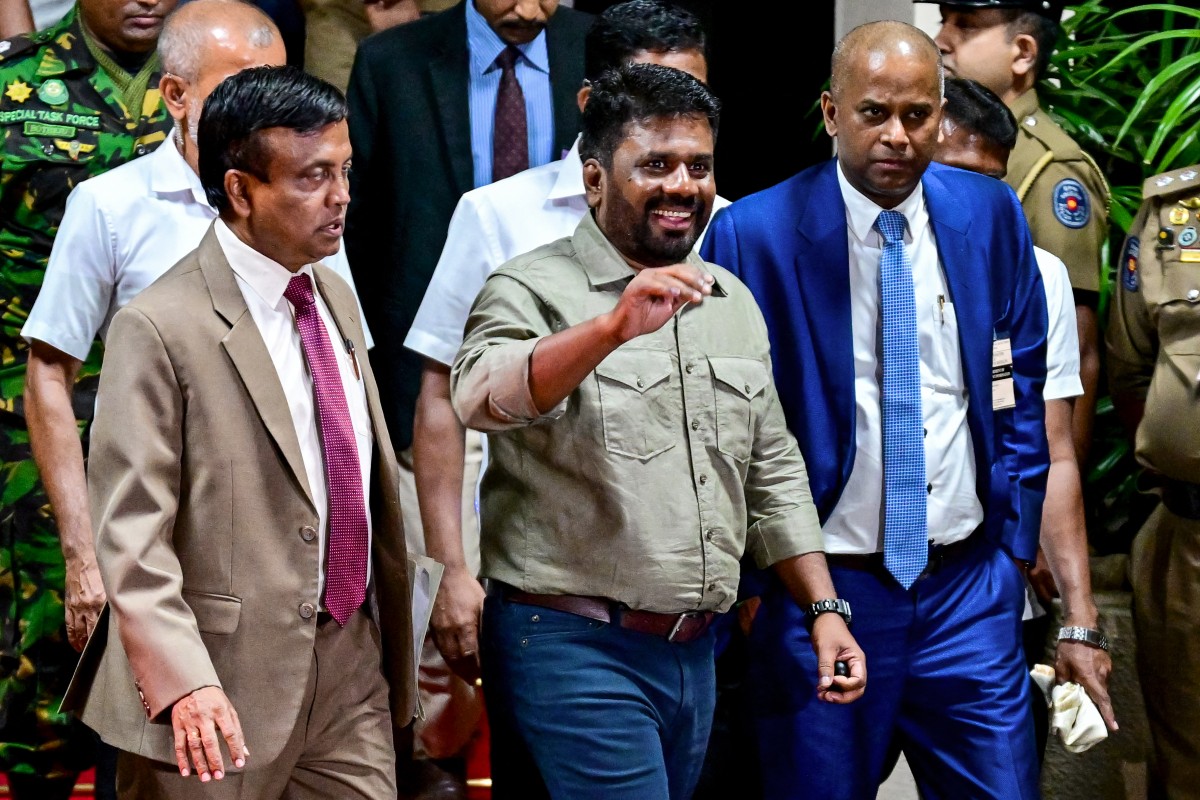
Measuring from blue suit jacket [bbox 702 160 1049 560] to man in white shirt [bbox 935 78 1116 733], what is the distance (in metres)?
0.21

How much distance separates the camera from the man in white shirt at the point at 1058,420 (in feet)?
11.5

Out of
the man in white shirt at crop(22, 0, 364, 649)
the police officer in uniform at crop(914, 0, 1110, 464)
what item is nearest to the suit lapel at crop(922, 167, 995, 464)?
the police officer in uniform at crop(914, 0, 1110, 464)

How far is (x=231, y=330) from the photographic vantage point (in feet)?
8.50

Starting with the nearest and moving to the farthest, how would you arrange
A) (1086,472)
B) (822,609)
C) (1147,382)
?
(822,609), (1147,382), (1086,472)

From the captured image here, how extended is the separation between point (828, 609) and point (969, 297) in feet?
2.22

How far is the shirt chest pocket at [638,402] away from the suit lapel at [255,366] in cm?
49

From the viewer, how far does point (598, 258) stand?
114 inches

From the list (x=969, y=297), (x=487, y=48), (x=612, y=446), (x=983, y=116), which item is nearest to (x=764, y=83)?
(x=983, y=116)

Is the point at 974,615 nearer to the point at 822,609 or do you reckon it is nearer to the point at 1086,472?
the point at 822,609

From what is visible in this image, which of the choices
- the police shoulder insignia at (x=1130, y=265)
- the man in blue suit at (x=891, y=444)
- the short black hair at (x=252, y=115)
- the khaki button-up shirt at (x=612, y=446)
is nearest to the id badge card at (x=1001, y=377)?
the man in blue suit at (x=891, y=444)

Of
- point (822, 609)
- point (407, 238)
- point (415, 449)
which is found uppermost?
point (407, 238)

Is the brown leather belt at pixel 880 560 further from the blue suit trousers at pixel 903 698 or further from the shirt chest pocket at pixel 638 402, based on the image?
the shirt chest pocket at pixel 638 402

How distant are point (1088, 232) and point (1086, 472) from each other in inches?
27.4

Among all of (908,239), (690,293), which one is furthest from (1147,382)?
(690,293)
